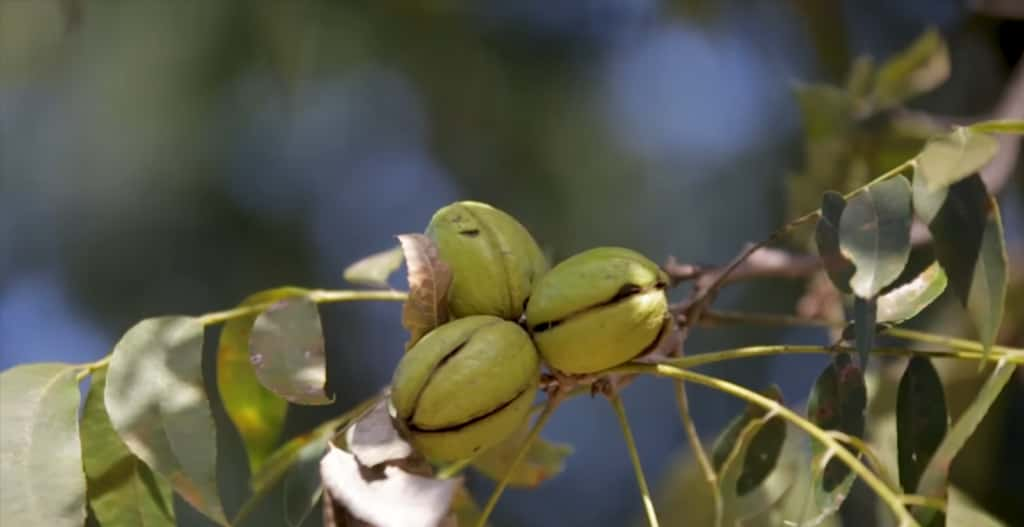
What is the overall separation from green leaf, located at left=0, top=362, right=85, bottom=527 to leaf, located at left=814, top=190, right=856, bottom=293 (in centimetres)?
76

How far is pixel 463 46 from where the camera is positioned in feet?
13.3

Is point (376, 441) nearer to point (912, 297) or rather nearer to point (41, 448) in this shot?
point (41, 448)

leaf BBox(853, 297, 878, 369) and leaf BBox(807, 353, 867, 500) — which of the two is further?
leaf BBox(807, 353, 867, 500)

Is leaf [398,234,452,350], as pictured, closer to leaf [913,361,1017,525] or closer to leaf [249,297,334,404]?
leaf [249,297,334,404]

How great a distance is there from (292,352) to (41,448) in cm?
27

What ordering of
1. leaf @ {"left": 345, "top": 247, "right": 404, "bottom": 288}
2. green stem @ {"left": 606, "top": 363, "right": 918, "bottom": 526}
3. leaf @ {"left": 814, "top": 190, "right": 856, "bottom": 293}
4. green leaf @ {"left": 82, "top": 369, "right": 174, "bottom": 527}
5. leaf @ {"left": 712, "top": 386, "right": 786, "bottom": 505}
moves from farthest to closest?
1. leaf @ {"left": 345, "top": 247, "right": 404, "bottom": 288}
2. leaf @ {"left": 712, "top": 386, "right": 786, "bottom": 505}
3. green leaf @ {"left": 82, "top": 369, "right": 174, "bottom": 527}
4. leaf @ {"left": 814, "top": 190, "right": 856, "bottom": 293}
5. green stem @ {"left": 606, "top": 363, "right": 918, "bottom": 526}

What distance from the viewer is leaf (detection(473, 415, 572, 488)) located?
1472mm

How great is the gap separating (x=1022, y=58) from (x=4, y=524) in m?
2.17

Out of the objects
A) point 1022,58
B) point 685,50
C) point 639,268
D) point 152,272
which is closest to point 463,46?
point 685,50

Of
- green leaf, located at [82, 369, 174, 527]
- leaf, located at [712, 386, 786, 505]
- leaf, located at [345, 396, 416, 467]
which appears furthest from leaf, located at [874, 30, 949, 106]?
green leaf, located at [82, 369, 174, 527]

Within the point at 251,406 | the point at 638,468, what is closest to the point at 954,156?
the point at 638,468

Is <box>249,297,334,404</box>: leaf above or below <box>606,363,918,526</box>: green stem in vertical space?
above

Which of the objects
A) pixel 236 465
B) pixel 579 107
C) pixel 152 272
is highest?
pixel 579 107

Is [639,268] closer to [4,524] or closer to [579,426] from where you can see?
[4,524]
